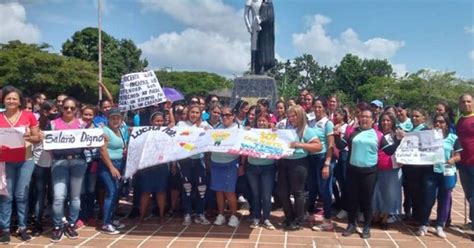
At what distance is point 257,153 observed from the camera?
5.43 meters

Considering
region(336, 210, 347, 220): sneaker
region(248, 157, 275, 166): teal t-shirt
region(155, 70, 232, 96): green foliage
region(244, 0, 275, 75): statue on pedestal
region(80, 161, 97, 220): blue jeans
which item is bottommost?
region(336, 210, 347, 220): sneaker

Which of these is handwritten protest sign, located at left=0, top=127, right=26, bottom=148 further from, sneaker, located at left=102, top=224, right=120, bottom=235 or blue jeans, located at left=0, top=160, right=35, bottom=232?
sneaker, located at left=102, top=224, right=120, bottom=235

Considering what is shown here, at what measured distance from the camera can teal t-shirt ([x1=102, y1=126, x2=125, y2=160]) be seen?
5.54 meters

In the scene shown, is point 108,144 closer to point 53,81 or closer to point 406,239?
point 406,239

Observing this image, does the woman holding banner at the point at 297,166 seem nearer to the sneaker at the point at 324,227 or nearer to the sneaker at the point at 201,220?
the sneaker at the point at 324,227

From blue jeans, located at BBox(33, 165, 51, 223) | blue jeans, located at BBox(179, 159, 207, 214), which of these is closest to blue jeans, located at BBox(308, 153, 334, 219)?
blue jeans, located at BBox(179, 159, 207, 214)

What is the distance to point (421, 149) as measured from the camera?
17.9 ft

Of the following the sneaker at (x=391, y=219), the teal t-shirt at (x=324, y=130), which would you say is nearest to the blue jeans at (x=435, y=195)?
the sneaker at (x=391, y=219)

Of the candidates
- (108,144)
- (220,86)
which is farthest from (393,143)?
(220,86)

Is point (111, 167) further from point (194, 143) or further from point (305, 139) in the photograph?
point (305, 139)

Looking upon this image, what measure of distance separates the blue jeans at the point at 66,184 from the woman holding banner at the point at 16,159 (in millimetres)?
326

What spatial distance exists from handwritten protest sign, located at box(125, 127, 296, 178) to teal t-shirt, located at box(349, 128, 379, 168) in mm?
781

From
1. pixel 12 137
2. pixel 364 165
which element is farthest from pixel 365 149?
pixel 12 137

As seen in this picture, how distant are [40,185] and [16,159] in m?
0.55
